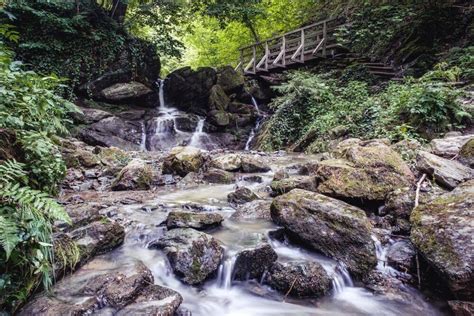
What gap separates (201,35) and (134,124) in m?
10.8

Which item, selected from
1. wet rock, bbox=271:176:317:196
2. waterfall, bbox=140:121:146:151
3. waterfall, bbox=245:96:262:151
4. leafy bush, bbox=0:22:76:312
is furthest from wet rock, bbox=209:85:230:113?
leafy bush, bbox=0:22:76:312

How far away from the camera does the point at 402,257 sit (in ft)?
11.8

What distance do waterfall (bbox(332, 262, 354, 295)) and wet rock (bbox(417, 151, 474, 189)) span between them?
1.94 m

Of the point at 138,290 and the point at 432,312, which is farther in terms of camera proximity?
the point at 432,312

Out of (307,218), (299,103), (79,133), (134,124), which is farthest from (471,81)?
(79,133)

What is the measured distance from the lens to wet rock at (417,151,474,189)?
14.1 feet

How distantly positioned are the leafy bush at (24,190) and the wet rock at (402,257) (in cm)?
327

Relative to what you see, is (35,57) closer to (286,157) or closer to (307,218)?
(286,157)

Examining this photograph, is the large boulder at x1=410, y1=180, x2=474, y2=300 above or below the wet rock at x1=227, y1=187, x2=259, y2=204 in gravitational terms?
above

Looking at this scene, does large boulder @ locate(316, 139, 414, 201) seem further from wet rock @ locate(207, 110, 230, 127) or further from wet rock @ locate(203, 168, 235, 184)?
wet rock @ locate(207, 110, 230, 127)

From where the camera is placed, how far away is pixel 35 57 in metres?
11.8

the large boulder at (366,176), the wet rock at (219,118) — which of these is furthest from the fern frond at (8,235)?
the wet rock at (219,118)

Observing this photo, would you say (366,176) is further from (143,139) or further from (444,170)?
(143,139)

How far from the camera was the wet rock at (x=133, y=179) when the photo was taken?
639cm
